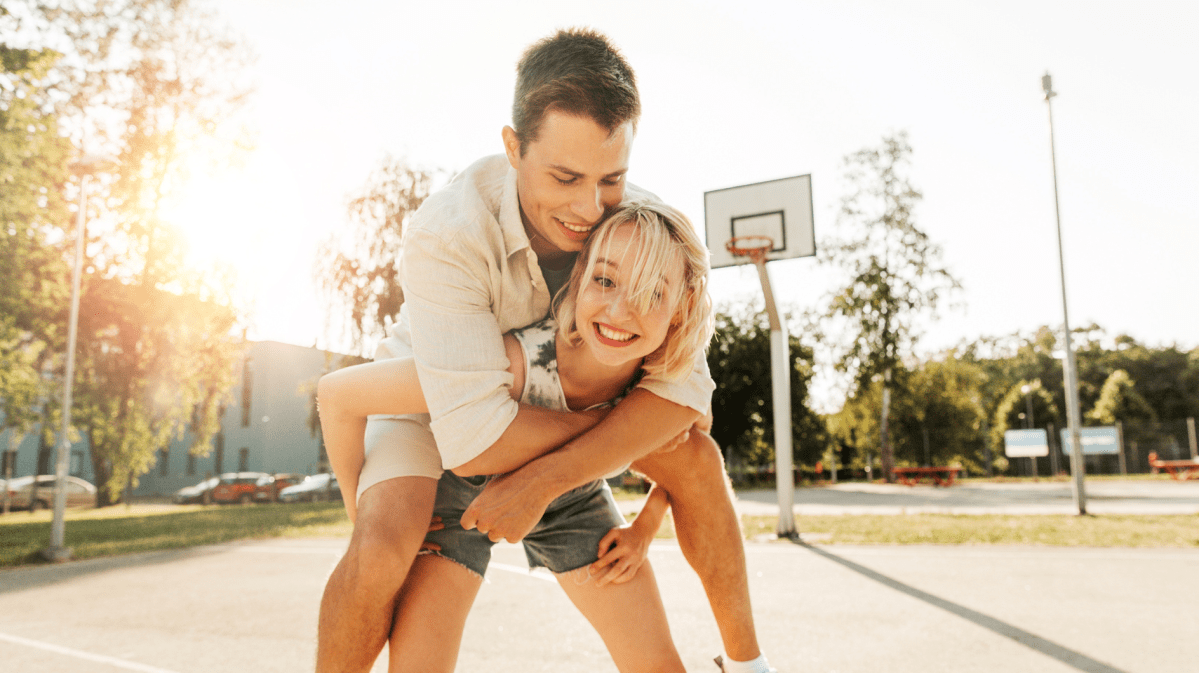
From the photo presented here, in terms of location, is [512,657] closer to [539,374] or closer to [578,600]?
[578,600]

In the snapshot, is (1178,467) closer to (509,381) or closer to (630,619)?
(630,619)

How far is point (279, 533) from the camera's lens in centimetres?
1244

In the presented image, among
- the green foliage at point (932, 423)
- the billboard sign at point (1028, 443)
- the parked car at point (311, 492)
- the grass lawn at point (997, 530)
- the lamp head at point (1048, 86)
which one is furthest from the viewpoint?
the billboard sign at point (1028, 443)

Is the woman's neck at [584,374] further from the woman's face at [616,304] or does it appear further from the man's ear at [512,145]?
the man's ear at [512,145]

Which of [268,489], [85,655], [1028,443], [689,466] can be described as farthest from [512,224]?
[1028,443]

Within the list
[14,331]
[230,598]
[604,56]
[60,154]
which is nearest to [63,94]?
[60,154]

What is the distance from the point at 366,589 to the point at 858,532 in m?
9.66

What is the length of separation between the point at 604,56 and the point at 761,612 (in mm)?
4487

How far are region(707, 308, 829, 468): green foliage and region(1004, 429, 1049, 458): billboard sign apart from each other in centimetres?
1102

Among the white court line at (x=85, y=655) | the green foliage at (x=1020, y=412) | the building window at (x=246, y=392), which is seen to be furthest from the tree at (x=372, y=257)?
the green foliage at (x=1020, y=412)

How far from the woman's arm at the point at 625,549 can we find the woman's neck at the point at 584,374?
1.32ft

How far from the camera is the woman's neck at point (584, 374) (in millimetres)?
1989

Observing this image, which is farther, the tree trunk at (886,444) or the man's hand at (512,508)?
the tree trunk at (886,444)

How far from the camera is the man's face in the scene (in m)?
1.87
